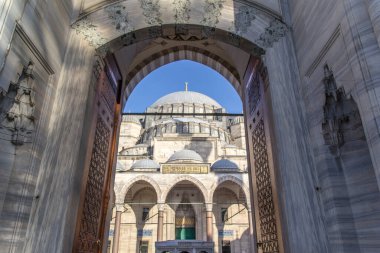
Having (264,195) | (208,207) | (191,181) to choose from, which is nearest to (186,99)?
(191,181)

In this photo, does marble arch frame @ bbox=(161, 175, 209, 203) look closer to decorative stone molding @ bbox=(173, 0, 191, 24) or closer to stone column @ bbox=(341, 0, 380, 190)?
decorative stone molding @ bbox=(173, 0, 191, 24)

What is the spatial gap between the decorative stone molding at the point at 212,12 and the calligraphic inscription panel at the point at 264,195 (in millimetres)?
1546

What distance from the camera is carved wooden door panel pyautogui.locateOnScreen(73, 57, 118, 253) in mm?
3463

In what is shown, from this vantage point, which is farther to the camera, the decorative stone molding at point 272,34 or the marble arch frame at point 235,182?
the marble arch frame at point 235,182

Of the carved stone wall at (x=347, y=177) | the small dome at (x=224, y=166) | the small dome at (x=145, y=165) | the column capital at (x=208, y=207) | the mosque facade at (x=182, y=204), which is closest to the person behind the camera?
the carved stone wall at (x=347, y=177)

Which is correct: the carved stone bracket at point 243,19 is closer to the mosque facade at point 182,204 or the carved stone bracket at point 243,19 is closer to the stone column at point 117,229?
the mosque facade at point 182,204

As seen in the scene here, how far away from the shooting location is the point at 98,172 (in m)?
4.09

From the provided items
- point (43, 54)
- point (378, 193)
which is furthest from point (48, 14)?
point (378, 193)

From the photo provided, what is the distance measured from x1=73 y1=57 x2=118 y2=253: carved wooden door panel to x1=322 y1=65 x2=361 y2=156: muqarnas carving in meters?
2.75

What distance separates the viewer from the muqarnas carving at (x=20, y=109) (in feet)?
8.46

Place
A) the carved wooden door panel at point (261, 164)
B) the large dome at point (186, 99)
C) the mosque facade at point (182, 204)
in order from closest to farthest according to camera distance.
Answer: the carved wooden door panel at point (261, 164) < the mosque facade at point (182, 204) < the large dome at point (186, 99)

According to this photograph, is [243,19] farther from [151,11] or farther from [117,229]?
[117,229]

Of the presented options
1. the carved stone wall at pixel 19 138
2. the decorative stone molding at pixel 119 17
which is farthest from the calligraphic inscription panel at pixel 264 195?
the carved stone wall at pixel 19 138

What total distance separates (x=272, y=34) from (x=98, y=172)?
3034mm
